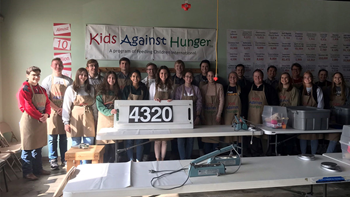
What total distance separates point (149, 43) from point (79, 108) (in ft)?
6.56

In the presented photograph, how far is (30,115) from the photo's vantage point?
3.63 meters

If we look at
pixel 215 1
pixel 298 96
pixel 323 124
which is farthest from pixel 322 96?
pixel 215 1

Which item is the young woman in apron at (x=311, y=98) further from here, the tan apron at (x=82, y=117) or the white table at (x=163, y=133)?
the tan apron at (x=82, y=117)

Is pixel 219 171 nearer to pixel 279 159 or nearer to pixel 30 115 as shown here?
pixel 279 159

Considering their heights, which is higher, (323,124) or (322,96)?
(322,96)

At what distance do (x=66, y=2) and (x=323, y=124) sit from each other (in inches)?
203

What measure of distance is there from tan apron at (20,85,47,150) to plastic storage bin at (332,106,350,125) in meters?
4.80

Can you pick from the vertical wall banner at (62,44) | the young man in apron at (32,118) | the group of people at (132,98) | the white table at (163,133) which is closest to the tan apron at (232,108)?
the group of people at (132,98)

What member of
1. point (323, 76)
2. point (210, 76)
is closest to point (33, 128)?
point (210, 76)

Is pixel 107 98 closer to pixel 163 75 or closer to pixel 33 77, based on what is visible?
pixel 163 75

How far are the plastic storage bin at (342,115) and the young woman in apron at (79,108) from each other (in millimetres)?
4095

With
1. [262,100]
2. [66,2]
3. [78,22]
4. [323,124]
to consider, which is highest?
[66,2]

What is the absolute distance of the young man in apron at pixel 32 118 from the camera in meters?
3.59

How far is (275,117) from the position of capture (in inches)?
138
